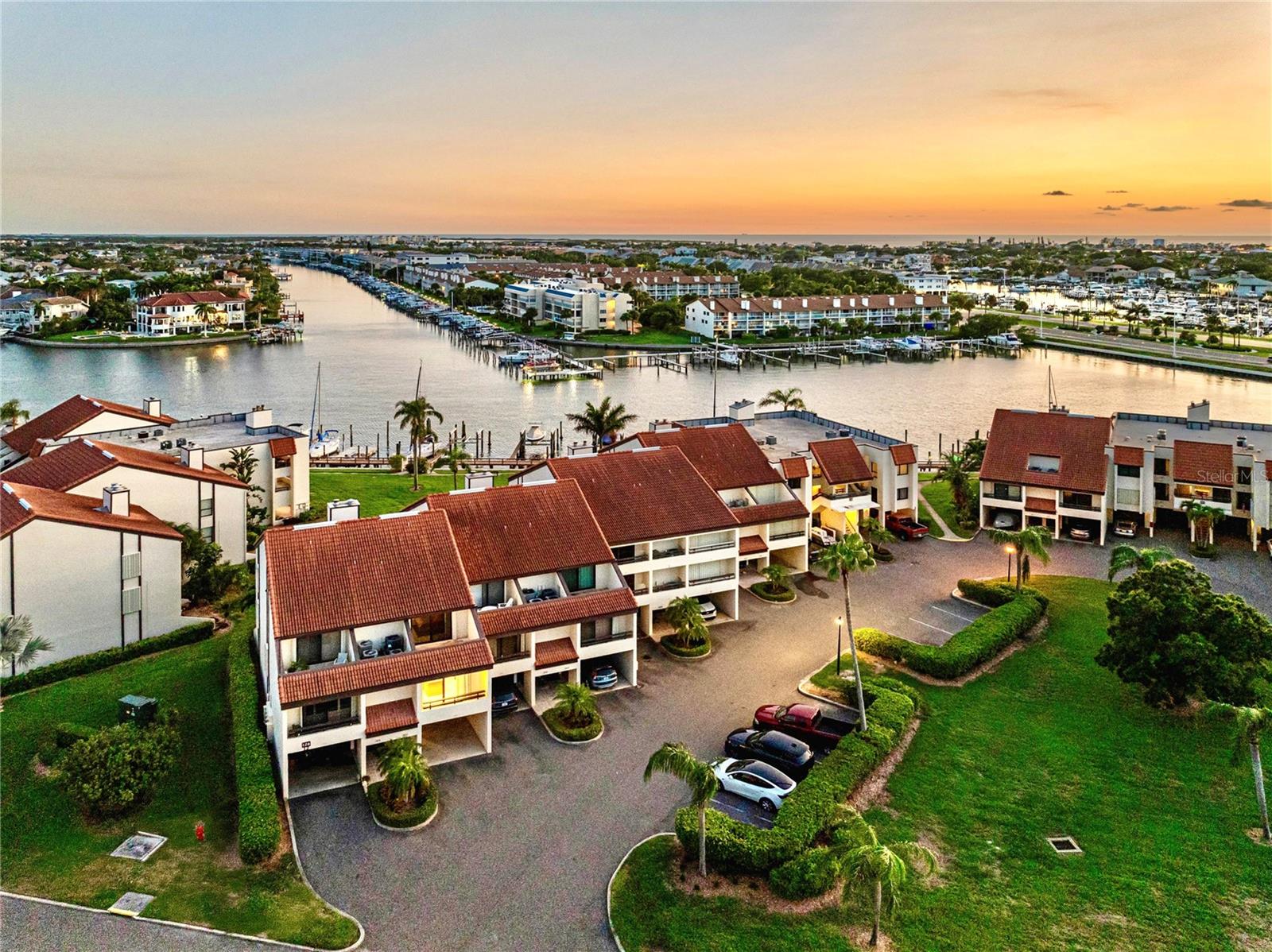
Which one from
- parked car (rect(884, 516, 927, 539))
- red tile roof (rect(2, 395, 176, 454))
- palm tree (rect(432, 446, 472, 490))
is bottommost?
parked car (rect(884, 516, 927, 539))

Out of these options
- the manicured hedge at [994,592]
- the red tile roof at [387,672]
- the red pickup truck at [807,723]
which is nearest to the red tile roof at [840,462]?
the manicured hedge at [994,592]

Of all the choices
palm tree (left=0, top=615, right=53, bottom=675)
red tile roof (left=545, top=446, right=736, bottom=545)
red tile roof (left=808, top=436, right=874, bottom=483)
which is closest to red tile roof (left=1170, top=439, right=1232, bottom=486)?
red tile roof (left=808, top=436, right=874, bottom=483)

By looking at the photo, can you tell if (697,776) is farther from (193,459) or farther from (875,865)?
(193,459)

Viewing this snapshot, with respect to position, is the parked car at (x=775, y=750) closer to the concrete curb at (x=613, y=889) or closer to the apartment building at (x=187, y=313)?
the concrete curb at (x=613, y=889)

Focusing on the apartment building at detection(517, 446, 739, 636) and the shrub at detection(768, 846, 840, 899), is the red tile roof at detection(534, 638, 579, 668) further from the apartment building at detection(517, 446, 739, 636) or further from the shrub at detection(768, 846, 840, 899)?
the shrub at detection(768, 846, 840, 899)

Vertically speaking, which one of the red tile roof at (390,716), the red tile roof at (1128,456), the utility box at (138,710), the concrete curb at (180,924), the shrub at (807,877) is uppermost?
the red tile roof at (1128,456)

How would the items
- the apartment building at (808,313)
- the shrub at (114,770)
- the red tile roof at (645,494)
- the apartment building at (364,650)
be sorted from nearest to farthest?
the shrub at (114,770)
the apartment building at (364,650)
the red tile roof at (645,494)
the apartment building at (808,313)
